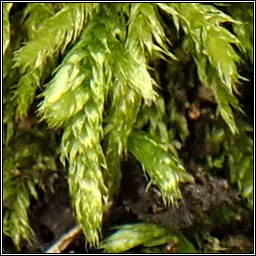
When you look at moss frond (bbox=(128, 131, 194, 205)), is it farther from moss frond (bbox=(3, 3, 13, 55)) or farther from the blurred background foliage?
moss frond (bbox=(3, 3, 13, 55))

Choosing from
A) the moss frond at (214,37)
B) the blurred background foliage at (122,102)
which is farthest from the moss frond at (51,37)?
the moss frond at (214,37)

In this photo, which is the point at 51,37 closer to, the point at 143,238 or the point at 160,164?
the point at 160,164

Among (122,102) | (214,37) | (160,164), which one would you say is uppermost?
(214,37)

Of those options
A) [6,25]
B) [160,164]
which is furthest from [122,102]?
[6,25]

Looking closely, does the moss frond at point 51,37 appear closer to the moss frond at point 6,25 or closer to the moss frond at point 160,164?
the moss frond at point 6,25

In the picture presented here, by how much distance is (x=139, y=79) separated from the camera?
3.53 feet

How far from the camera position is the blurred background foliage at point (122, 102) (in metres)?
1.09

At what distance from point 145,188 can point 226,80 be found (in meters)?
0.29

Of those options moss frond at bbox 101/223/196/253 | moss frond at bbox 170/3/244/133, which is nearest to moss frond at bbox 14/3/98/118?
moss frond at bbox 170/3/244/133

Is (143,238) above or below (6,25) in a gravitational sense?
below

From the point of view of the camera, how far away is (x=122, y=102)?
1.10m

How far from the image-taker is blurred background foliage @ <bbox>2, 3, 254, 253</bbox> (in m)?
1.09

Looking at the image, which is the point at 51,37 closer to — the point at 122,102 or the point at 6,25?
the point at 6,25

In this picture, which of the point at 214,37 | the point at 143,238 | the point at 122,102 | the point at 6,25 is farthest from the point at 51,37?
the point at 143,238
